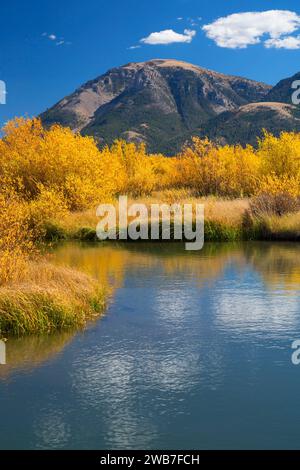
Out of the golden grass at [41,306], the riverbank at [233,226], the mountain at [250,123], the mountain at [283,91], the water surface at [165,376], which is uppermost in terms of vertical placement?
the mountain at [283,91]

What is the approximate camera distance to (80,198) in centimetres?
3192

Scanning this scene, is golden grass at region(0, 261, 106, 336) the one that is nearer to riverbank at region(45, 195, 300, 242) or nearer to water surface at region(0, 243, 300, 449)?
water surface at region(0, 243, 300, 449)

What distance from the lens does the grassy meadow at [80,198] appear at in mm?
12141

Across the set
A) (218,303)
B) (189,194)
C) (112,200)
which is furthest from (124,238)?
(218,303)

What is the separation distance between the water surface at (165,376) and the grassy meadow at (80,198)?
0.79m

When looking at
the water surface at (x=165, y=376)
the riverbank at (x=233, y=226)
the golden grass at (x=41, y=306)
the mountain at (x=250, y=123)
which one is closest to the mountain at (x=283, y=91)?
the mountain at (x=250, y=123)

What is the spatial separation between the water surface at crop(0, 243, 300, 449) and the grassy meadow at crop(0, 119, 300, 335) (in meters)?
0.79

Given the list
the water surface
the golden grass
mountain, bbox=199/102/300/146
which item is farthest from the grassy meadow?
mountain, bbox=199/102/300/146

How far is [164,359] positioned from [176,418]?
2.24 m

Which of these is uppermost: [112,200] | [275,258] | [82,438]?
[112,200]

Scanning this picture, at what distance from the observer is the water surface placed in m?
7.53

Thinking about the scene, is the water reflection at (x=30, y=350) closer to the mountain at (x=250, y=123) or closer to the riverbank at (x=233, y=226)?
the riverbank at (x=233, y=226)

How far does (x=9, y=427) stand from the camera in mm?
7723

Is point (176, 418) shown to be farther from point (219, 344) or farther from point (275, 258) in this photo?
point (275, 258)
